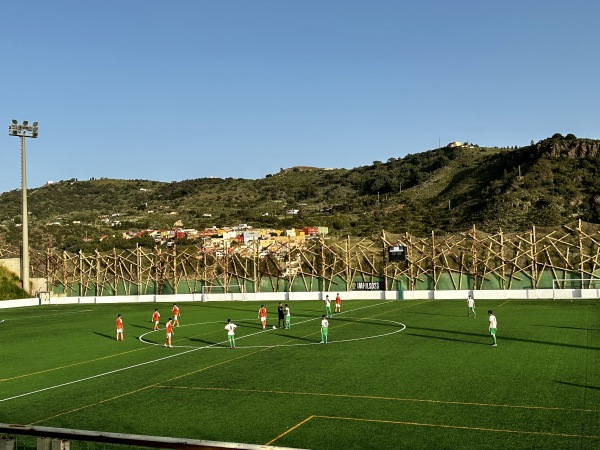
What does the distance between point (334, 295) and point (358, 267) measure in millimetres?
13509

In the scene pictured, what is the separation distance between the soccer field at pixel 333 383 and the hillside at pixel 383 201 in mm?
64866

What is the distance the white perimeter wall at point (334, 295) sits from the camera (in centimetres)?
5909

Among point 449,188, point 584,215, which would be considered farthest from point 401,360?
point 449,188

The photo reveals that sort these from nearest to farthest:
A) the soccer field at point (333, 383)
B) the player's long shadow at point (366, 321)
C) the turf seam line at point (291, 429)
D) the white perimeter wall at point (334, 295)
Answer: the turf seam line at point (291, 429)
the soccer field at point (333, 383)
the player's long shadow at point (366, 321)
the white perimeter wall at point (334, 295)

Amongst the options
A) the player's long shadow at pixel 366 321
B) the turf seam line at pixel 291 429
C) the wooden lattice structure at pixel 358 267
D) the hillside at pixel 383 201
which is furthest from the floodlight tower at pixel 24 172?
the turf seam line at pixel 291 429

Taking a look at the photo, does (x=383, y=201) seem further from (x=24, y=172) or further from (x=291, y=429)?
(x=291, y=429)

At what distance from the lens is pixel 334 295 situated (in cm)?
6581

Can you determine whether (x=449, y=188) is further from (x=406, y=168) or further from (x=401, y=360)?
(x=401, y=360)

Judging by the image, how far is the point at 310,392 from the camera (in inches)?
862

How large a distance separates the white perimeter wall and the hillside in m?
35.8

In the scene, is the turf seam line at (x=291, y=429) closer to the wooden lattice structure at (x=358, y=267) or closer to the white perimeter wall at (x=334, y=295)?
the white perimeter wall at (x=334, y=295)

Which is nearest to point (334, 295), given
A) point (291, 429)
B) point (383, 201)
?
point (291, 429)

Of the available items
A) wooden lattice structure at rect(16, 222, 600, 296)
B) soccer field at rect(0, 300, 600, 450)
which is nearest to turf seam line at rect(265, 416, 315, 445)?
soccer field at rect(0, 300, 600, 450)

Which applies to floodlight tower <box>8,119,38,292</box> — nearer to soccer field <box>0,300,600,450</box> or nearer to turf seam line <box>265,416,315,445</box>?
soccer field <box>0,300,600,450</box>
